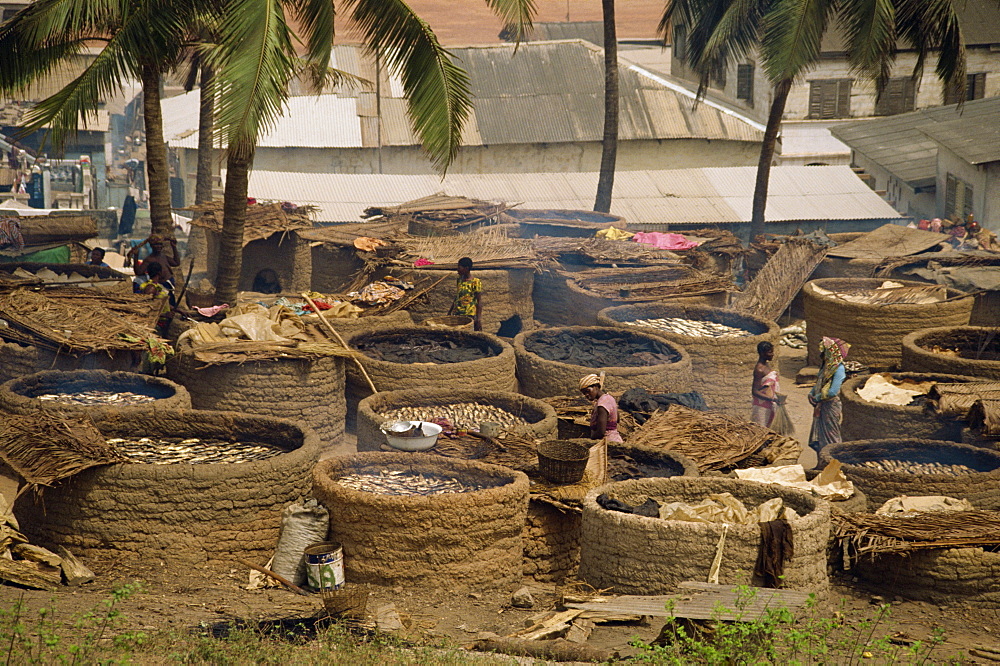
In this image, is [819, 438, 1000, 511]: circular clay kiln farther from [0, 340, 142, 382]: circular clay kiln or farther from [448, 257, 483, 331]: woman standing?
[0, 340, 142, 382]: circular clay kiln

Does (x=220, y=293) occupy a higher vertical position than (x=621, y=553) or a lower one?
higher

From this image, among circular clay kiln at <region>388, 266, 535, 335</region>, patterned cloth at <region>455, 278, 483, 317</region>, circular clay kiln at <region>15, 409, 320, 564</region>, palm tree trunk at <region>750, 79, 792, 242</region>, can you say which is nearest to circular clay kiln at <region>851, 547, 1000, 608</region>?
circular clay kiln at <region>15, 409, 320, 564</region>

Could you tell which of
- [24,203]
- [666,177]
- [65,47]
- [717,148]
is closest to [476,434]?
[65,47]

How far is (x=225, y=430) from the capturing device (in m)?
9.73

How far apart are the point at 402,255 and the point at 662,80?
65.5 feet

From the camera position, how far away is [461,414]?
1087cm

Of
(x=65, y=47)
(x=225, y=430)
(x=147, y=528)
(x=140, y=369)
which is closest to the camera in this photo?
(x=147, y=528)

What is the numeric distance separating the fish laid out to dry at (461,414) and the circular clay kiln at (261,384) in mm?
1064

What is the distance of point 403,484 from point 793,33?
1302 centimetres

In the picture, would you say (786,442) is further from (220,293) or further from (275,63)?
(220,293)

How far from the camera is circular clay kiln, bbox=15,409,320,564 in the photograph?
26.6 ft

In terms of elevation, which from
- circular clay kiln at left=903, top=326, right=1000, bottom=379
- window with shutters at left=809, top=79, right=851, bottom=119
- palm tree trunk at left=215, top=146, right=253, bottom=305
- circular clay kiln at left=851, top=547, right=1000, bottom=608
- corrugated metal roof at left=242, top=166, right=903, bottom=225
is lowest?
circular clay kiln at left=851, top=547, right=1000, bottom=608

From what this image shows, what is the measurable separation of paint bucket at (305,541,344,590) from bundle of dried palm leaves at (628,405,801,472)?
118 inches

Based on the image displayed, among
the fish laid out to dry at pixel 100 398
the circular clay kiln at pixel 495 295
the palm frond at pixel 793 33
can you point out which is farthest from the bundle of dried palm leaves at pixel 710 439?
the palm frond at pixel 793 33
